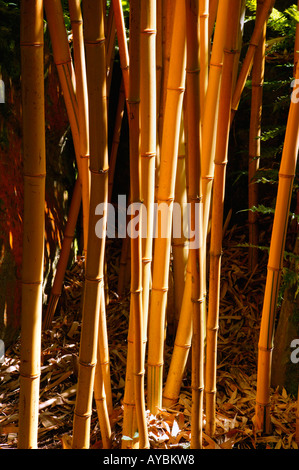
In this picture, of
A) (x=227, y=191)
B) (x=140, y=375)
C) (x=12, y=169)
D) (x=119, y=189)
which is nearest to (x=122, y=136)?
(x=119, y=189)

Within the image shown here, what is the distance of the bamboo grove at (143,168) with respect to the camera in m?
0.72

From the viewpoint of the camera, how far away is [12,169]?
1.41 meters

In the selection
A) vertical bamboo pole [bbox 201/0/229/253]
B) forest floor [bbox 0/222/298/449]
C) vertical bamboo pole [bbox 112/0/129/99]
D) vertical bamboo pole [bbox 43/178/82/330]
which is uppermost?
vertical bamboo pole [bbox 112/0/129/99]

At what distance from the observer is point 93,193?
2.50 ft

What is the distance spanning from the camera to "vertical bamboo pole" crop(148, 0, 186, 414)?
0.89m

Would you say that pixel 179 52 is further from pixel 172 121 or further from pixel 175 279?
pixel 175 279

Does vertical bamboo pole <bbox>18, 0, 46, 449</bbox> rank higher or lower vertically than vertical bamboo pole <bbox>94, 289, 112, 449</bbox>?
higher

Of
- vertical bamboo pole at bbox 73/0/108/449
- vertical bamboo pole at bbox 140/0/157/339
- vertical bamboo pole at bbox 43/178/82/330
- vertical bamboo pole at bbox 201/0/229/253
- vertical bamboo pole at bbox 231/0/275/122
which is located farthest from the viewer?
vertical bamboo pole at bbox 43/178/82/330

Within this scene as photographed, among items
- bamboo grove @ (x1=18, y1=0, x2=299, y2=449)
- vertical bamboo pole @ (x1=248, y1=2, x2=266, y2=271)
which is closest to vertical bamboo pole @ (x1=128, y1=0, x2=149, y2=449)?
bamboo grove @ (x1=18, y1=0, x2=299, y2=449)

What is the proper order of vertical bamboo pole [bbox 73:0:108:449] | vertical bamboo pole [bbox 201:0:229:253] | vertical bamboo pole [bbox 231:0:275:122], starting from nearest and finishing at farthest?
vertical bamboo pole [bbox 73:0:108:449] → vertical bamboo pole [bbox 201:0:229:253] → vertical bamboo pole [bbox 231:0:275:122]

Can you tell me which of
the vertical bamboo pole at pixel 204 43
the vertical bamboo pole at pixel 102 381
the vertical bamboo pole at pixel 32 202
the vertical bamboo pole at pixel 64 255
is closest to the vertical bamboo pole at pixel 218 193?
the vertical bamboo pole at pixel 204 43

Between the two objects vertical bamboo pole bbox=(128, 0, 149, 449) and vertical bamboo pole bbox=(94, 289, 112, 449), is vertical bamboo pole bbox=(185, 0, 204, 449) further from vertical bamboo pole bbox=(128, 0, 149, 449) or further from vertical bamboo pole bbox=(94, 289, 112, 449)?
vertical bamboo pole bbox=(94, 289, 112, 449)

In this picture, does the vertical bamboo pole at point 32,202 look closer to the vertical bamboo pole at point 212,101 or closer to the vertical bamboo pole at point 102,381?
the vertical bamboo pole at point 102,381

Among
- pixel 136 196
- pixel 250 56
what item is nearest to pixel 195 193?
pixel 136 196
